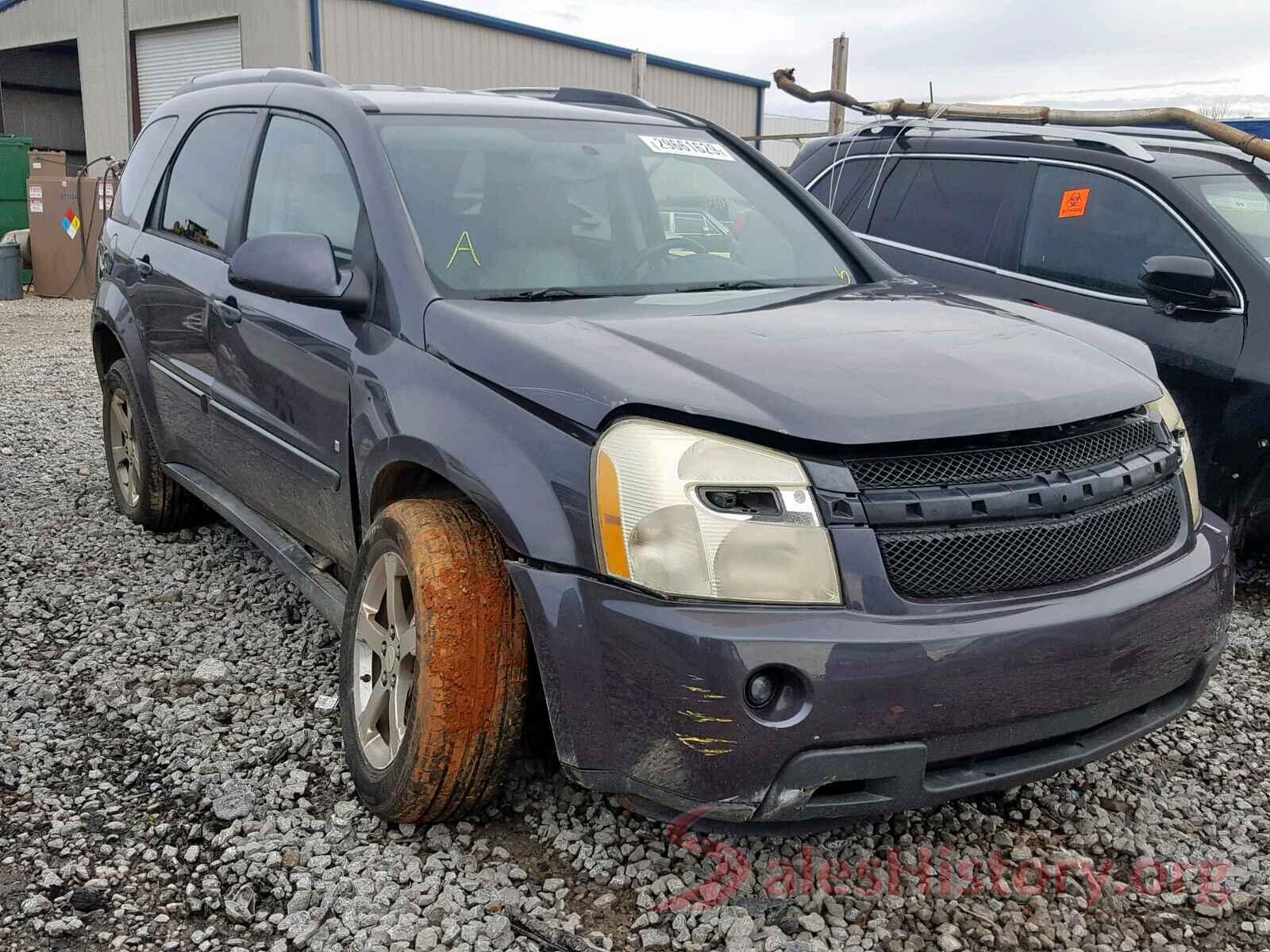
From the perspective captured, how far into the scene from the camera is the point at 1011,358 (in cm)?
255

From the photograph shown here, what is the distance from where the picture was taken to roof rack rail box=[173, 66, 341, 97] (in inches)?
142

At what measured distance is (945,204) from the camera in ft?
17.7

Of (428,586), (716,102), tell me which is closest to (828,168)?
(428,586)

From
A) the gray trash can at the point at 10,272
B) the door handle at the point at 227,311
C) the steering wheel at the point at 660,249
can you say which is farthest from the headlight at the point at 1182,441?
the gray trash can at the point at 10,272

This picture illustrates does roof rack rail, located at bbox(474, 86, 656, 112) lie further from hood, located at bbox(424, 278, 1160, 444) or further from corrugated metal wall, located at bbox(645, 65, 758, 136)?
corrugated metal wall, located at bbox(645, 65, 758, 136)

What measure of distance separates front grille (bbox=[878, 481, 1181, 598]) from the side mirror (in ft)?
4.94

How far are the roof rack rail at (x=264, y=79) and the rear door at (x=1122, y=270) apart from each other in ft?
9.65

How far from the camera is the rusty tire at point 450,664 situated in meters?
2.44

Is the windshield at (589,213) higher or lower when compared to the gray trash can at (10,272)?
higher

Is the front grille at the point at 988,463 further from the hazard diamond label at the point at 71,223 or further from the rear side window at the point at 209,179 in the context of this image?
the hazard diamond label at the point at 71,223

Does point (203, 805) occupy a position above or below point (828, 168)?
below

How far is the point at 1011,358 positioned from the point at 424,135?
172cm

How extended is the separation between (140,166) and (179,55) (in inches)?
632

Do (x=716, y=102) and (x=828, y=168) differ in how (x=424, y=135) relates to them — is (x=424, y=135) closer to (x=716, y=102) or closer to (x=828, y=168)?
(x=828, y=168)
